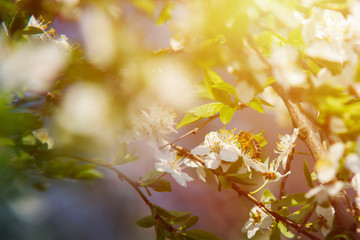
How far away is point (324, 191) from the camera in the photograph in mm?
372

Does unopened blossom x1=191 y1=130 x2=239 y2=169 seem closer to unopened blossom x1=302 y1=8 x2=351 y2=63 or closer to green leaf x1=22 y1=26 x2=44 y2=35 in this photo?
unopened blossom x1=302 y1=8 x2=351 y2=63

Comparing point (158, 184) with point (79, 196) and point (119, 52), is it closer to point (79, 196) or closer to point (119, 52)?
point (119, 52)

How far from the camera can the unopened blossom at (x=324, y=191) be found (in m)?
0.36

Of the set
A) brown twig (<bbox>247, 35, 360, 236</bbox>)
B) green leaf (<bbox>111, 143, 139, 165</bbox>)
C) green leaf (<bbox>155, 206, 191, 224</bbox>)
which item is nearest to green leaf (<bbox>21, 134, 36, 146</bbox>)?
green leaf (<bbox>111, 143, 139, 165</bbox>)

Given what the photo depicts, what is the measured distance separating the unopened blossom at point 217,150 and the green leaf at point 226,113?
0.22 feet

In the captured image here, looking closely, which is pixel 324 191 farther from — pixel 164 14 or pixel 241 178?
pixel 164 14

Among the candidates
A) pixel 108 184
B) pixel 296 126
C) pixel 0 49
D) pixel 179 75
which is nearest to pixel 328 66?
pixel 296 126

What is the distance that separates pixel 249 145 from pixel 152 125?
0.76ft

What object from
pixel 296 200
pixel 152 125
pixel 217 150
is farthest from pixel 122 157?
pixel 296 200

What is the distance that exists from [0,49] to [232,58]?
0.31 metres

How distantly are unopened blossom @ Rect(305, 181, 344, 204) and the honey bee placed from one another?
22cm

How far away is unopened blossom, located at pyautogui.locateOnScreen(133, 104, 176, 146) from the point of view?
0.50m

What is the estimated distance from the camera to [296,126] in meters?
0.51

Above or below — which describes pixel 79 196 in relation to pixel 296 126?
below
